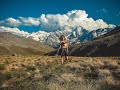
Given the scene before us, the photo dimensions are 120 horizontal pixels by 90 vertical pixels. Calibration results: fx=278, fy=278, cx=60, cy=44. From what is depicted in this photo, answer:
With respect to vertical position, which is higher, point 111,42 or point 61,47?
point 111,42

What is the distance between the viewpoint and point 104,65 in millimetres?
16156

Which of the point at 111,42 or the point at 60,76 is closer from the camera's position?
the point at 60,76

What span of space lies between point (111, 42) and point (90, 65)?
87.1 metres

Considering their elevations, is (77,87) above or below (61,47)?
below

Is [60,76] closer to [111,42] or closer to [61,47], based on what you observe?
[61,47]

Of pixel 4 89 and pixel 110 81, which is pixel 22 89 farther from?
pixel 110 81

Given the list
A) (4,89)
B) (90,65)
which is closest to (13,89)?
(4,89)

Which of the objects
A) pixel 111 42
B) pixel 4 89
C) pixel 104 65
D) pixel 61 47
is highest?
pixel 111 42

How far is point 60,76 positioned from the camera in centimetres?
1248

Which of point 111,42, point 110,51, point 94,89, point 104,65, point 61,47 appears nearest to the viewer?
point 94,89

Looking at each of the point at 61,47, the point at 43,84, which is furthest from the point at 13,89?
the point at 61,47

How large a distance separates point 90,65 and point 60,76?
445cm

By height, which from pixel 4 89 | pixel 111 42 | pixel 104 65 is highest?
pixel 111 42

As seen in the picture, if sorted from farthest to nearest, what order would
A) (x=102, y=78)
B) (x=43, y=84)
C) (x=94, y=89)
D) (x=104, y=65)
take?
(x=104, y=65) → (x=102, y=78) → (x=43, y=84) → (x=94, y=89)
